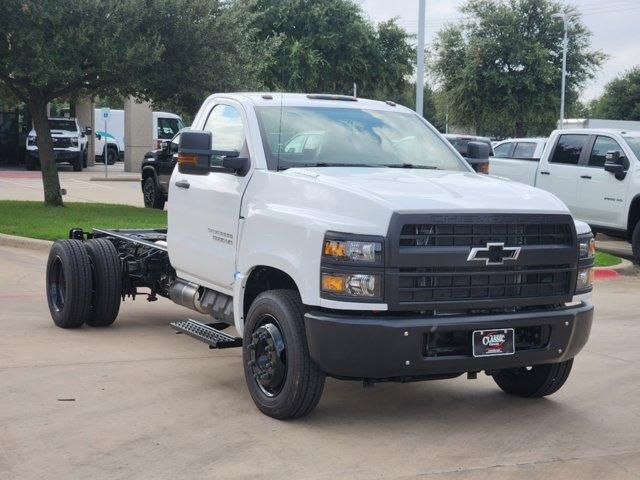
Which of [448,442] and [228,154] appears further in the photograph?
[228,154]

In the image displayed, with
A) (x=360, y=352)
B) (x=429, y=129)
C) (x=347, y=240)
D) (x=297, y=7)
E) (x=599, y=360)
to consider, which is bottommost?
(x=599, y=360)

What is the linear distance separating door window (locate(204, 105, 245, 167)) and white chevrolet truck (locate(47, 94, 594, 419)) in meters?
0.02

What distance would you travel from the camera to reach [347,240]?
564 cm

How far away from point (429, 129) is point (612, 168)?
27.7 ft

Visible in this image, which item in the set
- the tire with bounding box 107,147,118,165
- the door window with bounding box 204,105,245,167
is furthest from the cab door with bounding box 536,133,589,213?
the tire with bounding box 107,147,118,165

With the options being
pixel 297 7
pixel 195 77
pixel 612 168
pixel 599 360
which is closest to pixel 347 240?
pixel 599 360

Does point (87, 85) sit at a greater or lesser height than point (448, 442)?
greater

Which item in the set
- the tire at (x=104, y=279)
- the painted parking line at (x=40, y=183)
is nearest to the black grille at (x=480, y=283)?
the tire at (x=104, y=279)

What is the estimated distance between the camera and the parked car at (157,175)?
20.9 meters

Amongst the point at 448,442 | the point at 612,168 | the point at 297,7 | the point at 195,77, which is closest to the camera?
the point at 448,442

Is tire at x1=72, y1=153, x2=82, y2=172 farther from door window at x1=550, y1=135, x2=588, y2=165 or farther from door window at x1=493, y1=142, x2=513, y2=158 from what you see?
door window at x1=550, y1=135, x2=588, y2=165

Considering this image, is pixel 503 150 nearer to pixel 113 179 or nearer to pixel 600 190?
pixel 600 190

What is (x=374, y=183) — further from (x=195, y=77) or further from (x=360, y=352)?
(x=195, y=77)

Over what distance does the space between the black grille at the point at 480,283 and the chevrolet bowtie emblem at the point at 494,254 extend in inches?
2.0
